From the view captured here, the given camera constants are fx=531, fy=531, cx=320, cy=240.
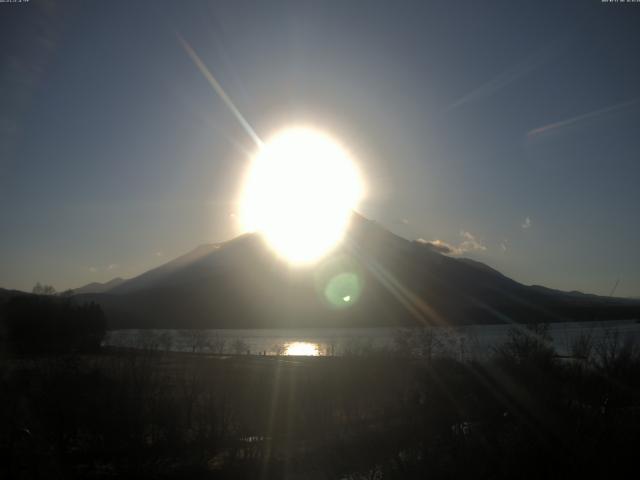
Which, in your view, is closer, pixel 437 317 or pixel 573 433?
pixel 573 433

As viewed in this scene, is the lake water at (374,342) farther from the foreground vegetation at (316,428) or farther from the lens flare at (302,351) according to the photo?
the foreground vegetation at (316,428)

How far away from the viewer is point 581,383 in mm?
19031

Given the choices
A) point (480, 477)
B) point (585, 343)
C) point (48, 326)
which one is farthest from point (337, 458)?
point (48, 326)

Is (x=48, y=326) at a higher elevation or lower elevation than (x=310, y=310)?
lower

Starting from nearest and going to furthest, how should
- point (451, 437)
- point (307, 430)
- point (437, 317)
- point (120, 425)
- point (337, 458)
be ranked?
point (451, 437) → point (120, 425) → point (337, 458) → point (307, 430) → point (437, 317)

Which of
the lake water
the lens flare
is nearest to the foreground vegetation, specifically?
the lake water

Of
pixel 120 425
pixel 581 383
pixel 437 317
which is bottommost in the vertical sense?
pixel 120 425

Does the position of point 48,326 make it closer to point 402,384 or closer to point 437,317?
point 402,384

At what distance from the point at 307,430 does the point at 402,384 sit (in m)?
8.92

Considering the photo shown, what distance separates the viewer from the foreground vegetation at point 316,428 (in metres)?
11.2

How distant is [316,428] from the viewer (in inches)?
948

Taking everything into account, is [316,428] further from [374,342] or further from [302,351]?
[302,351]

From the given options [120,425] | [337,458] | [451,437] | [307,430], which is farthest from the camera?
[307,430]

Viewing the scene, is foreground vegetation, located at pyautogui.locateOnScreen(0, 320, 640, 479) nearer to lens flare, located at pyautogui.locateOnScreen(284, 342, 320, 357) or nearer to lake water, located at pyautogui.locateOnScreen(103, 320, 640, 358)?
lake water, located at pyautogui.locateOnScreen(103, 320, 640, 358)
